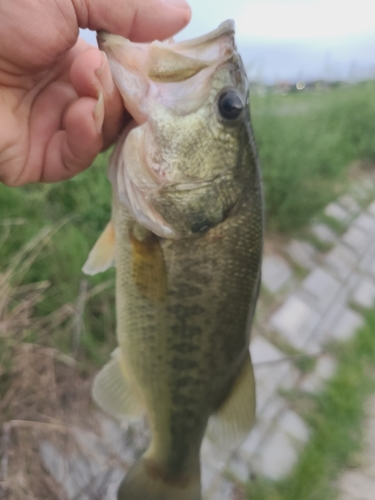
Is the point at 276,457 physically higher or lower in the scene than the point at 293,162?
lower

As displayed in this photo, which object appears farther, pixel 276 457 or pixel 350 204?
pixel 350 204

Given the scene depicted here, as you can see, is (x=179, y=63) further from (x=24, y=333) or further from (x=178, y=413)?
(x=24, y=333)

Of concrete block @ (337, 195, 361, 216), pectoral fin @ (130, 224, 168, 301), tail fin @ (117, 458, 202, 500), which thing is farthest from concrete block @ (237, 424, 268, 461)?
concrete block @ (337, 195, 361, 216)

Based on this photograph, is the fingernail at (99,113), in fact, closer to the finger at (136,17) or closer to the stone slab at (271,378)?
the finger at (136,17)

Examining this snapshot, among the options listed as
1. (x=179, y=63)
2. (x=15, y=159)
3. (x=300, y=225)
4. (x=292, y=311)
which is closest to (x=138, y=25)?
(x=179, y=63)

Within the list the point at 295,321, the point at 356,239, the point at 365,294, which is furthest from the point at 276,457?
the point at 356,239

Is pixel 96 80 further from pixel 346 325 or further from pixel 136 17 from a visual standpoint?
pixel 346 325
